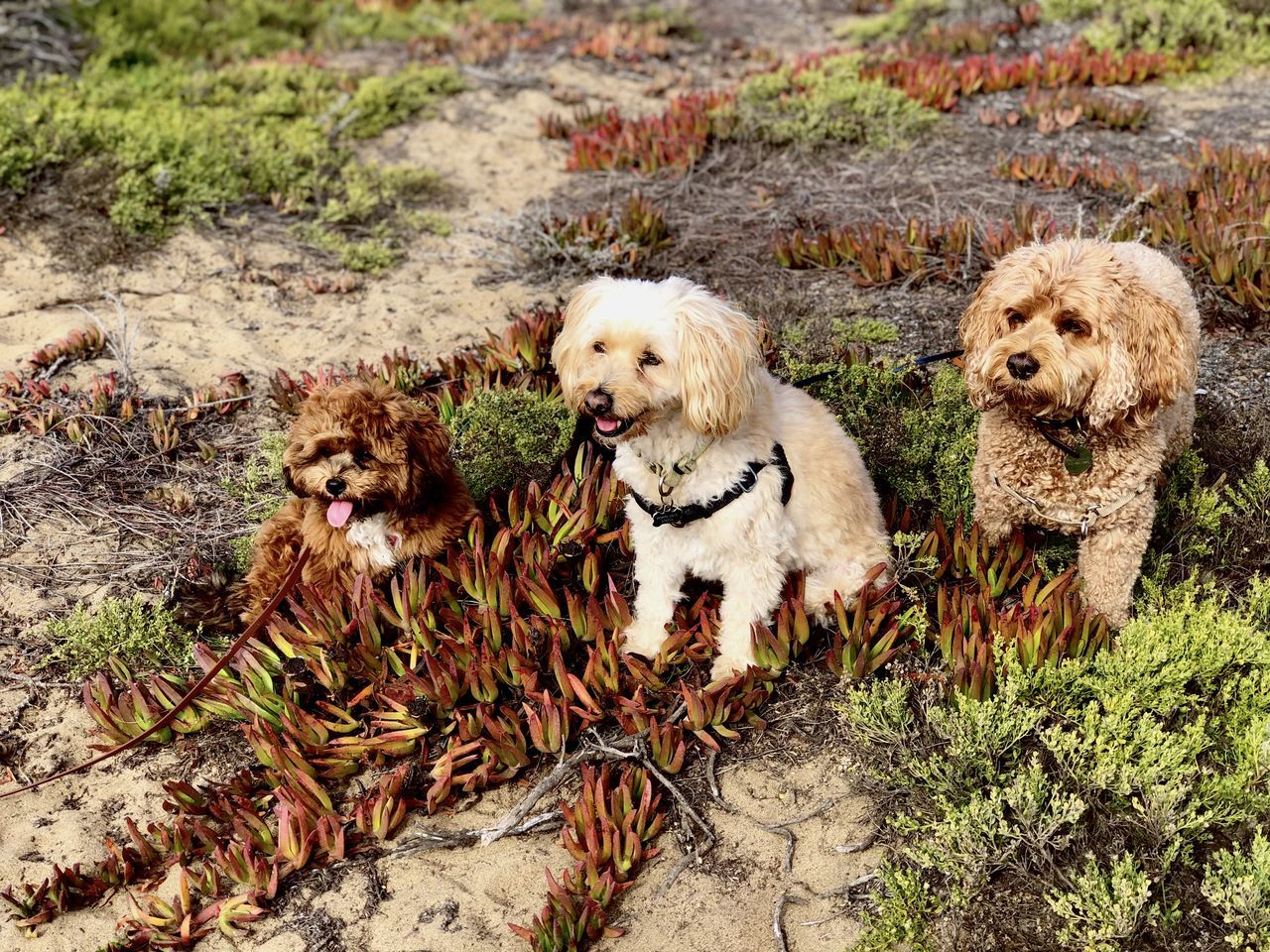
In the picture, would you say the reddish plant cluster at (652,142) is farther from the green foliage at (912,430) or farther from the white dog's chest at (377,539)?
the white dog's chest at (377,539)

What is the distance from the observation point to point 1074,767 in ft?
13.2

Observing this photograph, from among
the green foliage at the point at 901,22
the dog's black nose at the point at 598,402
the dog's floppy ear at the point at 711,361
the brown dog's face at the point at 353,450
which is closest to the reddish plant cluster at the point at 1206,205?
the dog's floppy ear at the point at 711,361

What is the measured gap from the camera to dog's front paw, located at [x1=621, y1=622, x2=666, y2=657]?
16.1ft

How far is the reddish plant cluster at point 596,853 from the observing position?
12.4ft

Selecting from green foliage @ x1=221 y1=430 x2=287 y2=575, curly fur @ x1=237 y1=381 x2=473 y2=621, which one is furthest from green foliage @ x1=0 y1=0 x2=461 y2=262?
curly fur @ x1=237 y1=381 x2=473 y2=621

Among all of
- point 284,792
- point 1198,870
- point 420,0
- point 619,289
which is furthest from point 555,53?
point 1198,870

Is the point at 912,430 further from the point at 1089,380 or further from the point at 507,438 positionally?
the point at 507,438

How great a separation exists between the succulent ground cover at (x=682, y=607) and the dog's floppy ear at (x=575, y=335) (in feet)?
2.02

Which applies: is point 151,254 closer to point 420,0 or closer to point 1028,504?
point 1028,504

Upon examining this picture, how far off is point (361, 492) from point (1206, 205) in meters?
6.84

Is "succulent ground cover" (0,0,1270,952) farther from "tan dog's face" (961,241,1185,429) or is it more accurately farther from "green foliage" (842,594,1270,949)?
"tan dog's face" (961,241,1185,429)

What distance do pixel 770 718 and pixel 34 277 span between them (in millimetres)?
7171

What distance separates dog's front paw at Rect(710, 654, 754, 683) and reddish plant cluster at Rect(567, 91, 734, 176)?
20.7 feet

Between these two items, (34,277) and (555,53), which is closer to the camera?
(34,277)
